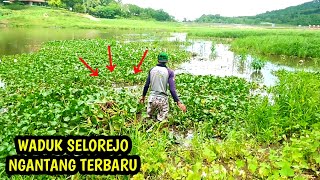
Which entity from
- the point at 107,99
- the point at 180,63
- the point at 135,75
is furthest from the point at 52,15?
the point at 107,99

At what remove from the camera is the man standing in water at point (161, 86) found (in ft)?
24.8

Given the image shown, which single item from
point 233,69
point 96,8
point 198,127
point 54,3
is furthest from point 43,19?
point 198,127

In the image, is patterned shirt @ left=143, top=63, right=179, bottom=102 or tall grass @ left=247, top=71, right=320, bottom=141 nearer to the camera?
tall grass @ left=247, top=71, right=320, bottom=141

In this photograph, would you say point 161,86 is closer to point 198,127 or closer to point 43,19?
point 198,127

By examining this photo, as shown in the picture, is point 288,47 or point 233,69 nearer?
point 233,69

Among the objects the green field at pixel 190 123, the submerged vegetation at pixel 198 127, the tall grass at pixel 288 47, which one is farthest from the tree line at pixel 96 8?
the submerged vegetation at pixel 198 127

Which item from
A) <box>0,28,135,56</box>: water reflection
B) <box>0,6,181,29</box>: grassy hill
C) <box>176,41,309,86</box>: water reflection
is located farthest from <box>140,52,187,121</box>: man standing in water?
<box>0,6,181,29</box>: grassy hill

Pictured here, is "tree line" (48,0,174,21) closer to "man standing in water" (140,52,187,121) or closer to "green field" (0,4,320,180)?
"green field" (0,4,320,180)

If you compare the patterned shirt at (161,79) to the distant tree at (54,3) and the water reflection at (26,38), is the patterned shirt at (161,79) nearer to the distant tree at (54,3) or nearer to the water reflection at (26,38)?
the water reflection at (26,38)

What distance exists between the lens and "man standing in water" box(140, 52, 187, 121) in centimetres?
756

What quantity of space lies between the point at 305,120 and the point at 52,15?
7491cm

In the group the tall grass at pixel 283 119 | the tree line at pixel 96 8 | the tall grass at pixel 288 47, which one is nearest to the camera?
the tall grass at pixel 283 119

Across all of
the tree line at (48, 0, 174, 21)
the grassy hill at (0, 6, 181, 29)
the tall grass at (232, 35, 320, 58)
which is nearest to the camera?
the tall grass at (232, 35, 320, 58)

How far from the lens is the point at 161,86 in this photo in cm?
768
